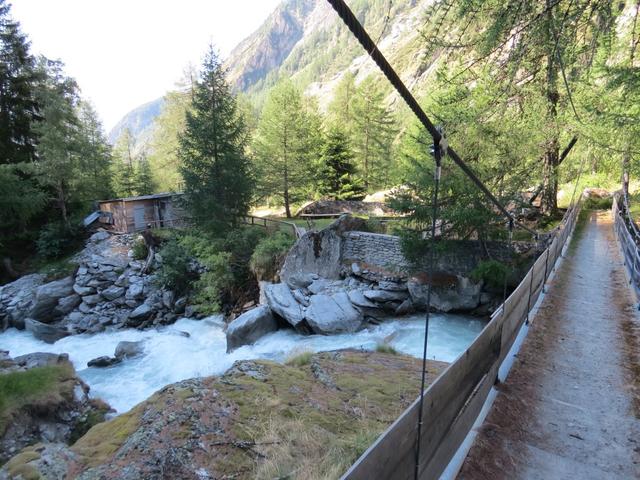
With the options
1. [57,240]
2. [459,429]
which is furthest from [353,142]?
[459,429]

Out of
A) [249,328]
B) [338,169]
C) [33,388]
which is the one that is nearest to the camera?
[33,388]

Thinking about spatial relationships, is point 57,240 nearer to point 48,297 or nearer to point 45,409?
point 48,297

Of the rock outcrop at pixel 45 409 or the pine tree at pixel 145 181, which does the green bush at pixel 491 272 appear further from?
the pine tree at pixel 145 181

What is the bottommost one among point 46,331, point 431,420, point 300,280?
point 46,331

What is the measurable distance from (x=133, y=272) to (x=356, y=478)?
67.3 feet

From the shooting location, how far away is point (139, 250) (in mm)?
20703

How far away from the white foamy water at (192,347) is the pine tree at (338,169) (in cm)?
1405

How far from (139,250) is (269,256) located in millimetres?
9073

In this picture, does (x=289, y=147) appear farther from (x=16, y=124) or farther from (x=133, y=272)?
(x=16, y=124)

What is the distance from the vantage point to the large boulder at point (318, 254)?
1565 cm

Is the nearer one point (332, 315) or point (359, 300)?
point (332, 315)

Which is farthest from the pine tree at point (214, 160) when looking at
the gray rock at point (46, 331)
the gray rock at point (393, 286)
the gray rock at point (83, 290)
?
the gray rock at point (393, 286)

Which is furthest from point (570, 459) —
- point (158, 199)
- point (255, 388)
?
point (158, 199)

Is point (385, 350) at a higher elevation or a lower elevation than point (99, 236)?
lower
